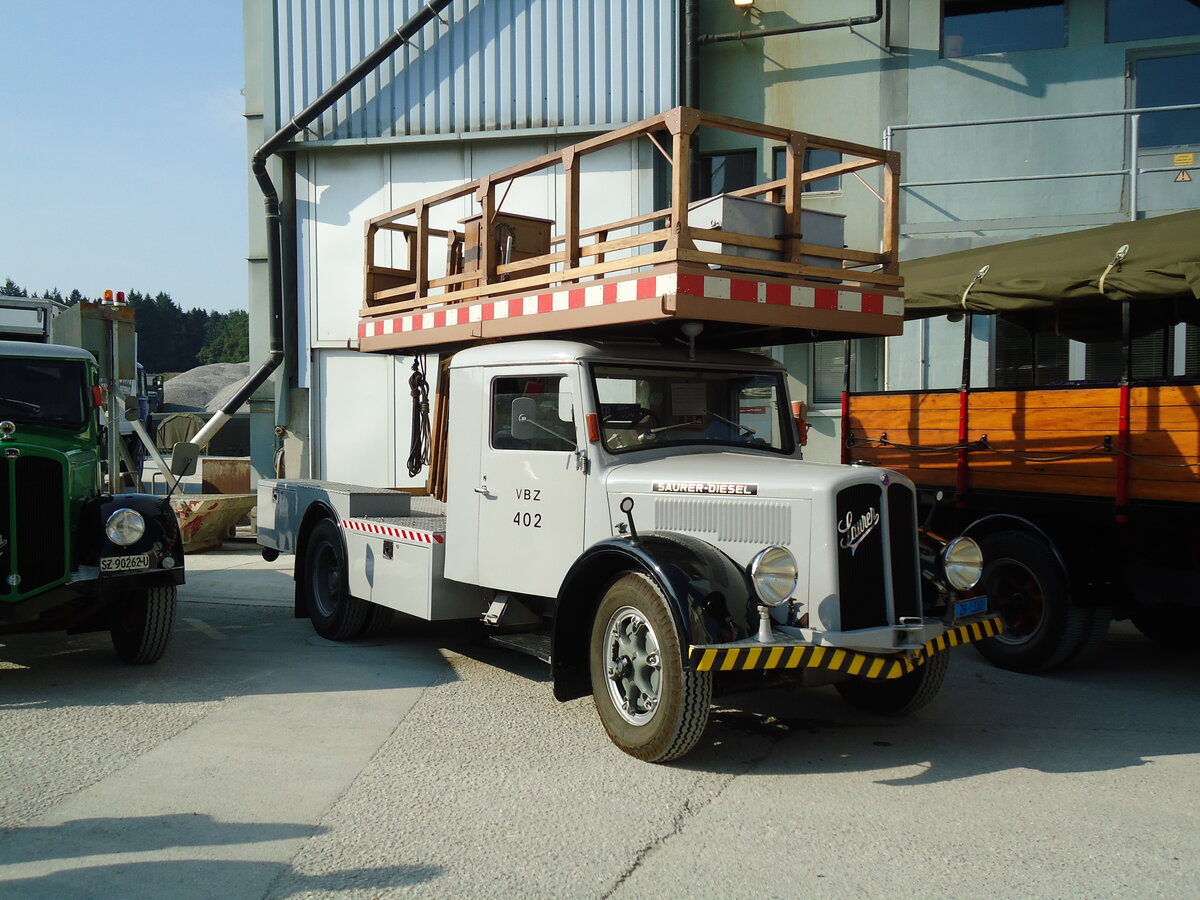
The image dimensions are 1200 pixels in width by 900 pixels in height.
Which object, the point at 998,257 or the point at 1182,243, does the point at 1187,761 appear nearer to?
the point at 1182,243

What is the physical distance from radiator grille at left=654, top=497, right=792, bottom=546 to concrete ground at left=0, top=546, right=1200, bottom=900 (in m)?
1.07

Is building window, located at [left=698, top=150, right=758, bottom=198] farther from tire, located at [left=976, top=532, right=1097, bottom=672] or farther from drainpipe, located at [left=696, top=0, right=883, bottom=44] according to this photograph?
tire, located at [left=976, top=532, right=1097, bottom=672]

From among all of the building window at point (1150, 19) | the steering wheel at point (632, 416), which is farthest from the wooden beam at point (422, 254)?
the building window at point (1150, 19)

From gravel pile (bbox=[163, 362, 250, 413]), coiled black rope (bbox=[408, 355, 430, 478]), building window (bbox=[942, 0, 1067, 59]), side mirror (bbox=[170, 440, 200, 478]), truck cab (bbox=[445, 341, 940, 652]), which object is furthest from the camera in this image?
gravel pile (bbox=[163, 362, 250, 413])

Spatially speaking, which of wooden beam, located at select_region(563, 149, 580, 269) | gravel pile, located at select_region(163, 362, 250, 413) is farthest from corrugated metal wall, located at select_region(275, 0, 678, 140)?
gravel pile, located at select_region(163, 362, 250, 413)

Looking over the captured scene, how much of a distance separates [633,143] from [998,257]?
6581 mm

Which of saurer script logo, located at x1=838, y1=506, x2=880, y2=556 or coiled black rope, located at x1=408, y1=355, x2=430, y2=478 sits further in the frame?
coiled black rope, located at x1=408, y1=355, x2=430, y2=478

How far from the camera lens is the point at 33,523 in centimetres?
631

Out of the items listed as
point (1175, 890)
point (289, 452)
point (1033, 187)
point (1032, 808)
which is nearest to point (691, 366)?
point (1032, 808)

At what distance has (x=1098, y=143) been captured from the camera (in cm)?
1201

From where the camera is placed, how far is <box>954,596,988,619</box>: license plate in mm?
5398

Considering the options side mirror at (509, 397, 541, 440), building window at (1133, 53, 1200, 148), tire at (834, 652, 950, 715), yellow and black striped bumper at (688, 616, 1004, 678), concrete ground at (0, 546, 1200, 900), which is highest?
building window at (1133, 53, 1200, 148)

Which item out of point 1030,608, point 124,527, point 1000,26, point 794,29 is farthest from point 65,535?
point 1000,26

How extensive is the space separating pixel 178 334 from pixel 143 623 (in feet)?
400
